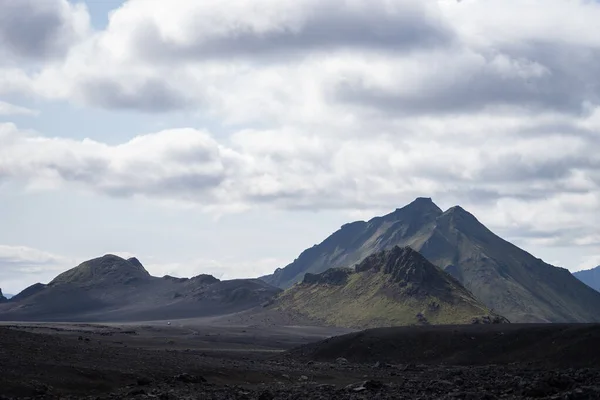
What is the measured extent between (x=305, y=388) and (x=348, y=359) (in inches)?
2055

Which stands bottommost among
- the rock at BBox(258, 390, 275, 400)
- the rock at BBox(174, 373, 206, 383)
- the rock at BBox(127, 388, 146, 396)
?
the rock at BBox(258, 390, 275, 400)

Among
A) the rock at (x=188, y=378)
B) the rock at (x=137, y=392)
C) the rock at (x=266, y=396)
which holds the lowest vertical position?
the rock at (x=266, y=396)

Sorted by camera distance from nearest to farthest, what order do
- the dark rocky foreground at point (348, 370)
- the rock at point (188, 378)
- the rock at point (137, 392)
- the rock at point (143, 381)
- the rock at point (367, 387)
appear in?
1. the rock at point (137, 392)
2. the dark rocky foreground at point (348, 370)
3. the rock at point (143, 381)
4. the rock at point (367, 387)
5. the rock at point (188, 378)

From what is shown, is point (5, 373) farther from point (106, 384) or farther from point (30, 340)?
point (30, 340)

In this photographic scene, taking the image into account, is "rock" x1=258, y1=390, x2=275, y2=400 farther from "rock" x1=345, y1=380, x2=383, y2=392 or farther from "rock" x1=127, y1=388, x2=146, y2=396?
"rock" x1=345, y1=380, x2=383, y2=392

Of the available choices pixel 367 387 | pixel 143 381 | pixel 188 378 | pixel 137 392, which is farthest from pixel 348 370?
pixel 137 392

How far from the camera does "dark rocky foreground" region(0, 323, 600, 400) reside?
63.5m

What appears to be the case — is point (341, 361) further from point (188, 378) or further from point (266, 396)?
point (266, 396)

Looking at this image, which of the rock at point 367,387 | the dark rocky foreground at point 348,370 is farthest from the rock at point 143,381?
the rock at point 367,387

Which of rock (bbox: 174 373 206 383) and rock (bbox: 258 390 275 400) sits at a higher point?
rock (bbox: 174 373 206 383)

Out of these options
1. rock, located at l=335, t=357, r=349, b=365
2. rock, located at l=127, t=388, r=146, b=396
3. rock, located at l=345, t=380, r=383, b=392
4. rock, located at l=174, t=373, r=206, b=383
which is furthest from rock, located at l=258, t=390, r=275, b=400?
rock, located at l=335, t=357, r=349, b=365

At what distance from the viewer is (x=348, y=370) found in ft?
342

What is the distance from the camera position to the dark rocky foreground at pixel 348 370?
63500mm

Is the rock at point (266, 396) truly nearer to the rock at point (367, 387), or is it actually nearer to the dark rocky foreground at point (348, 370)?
the dark rocky foreground at point (348, 370)
